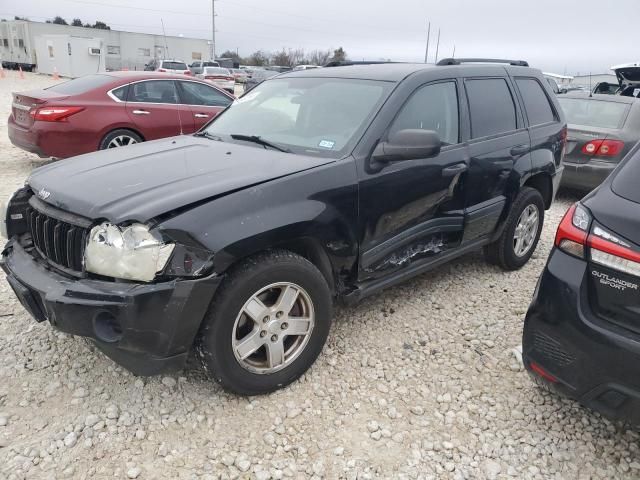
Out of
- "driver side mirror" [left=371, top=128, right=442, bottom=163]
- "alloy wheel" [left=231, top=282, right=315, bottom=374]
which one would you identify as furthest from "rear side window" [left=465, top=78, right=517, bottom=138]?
"alloy wheel" [left=231, top=282, right=315, bottom=374]

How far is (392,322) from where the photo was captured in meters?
3.59

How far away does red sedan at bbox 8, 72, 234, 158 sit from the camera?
6.84 meters

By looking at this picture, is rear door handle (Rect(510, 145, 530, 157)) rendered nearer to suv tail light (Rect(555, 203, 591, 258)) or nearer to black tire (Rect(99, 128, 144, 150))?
suv tail light (Rect(555, 203, 591, 258))

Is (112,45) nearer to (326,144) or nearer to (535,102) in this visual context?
(535,102)

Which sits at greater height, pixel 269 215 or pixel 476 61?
pixel 476 61

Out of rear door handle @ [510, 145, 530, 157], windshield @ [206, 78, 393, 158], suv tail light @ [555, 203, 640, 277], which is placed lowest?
suv tail light @ [555, 203, 640, 277]

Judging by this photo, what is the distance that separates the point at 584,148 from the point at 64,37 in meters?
37.3

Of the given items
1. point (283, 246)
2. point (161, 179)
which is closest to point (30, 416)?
point (161, 179)

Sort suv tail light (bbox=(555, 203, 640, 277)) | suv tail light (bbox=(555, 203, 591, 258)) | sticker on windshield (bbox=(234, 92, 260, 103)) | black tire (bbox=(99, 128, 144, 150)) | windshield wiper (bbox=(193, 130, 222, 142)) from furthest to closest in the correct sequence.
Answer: black tire (bbox=(99, 128, 144, 150)) < sticker on windshield (bbox=(234, 92, 260, 103)) < windshield wiper (bbox=(193, 130, 222, 142)) < suv tail light (bbox=(555, 203, 591, 258)) < suv tail light (bbox=(555, 203, 640, 277))

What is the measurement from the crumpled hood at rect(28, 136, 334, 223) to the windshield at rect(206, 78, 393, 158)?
212 mm

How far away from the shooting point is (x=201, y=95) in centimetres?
828

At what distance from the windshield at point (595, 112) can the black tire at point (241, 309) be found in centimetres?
604

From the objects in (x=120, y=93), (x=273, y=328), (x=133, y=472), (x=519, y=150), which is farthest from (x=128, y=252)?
(x=120, y=93)

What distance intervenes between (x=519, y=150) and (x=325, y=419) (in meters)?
2.79
